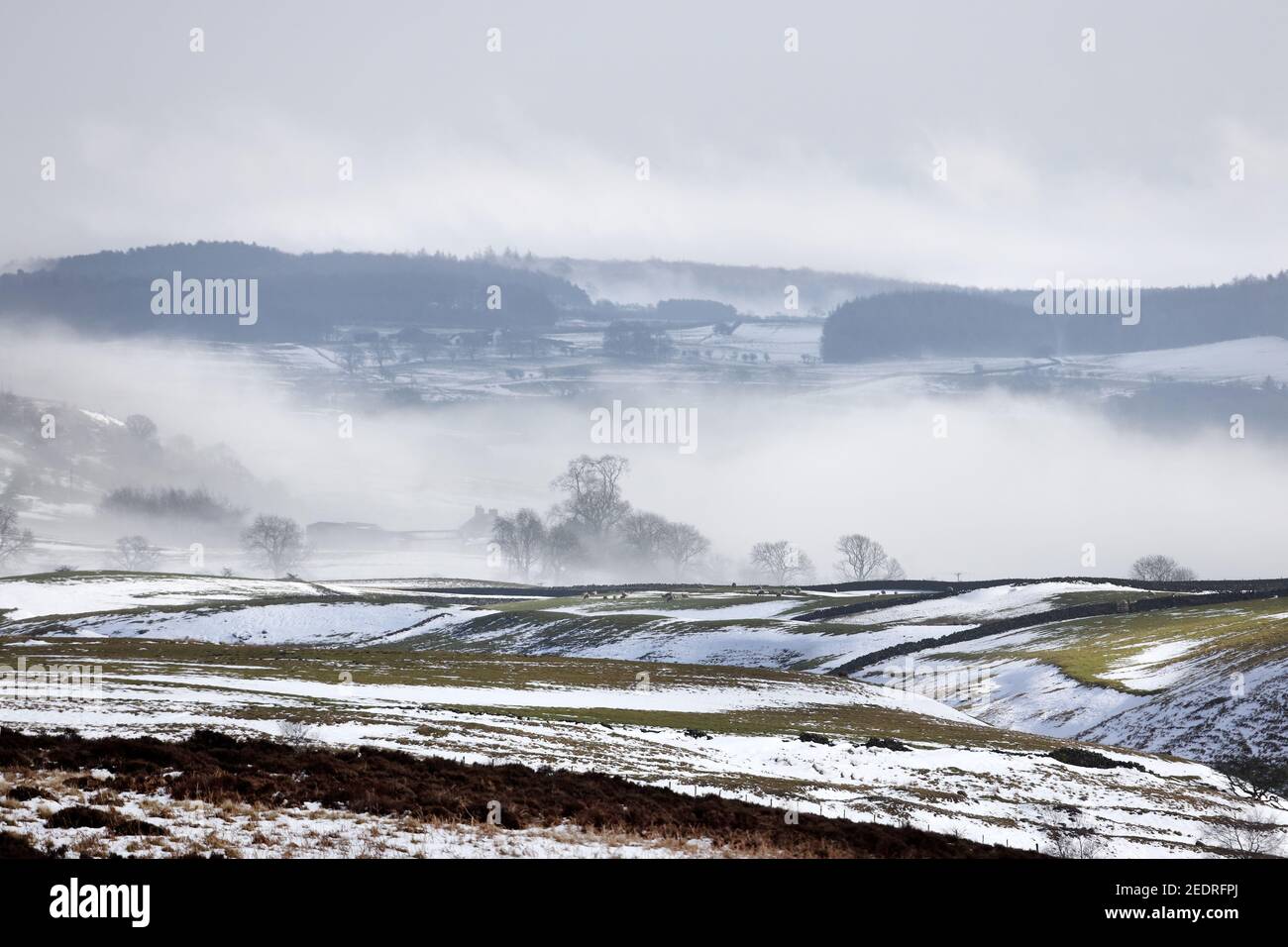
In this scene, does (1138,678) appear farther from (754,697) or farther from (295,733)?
(295,733)

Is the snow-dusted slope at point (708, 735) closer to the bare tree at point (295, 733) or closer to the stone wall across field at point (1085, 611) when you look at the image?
the bare tree at point (295, 733)

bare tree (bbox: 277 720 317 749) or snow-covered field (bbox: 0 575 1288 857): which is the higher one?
bare tree (bbox: 277 720 317 749)

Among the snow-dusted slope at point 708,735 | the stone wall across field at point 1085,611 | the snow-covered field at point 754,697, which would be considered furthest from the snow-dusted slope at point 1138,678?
the snow-dusted slope at point 708,735

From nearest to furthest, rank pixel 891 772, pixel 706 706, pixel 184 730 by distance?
pixel 184 730, pixel 891 772, pixel 706 706

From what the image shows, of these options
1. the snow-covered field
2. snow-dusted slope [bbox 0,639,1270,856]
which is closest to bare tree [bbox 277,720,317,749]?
snow-dusted slope [bbox 0,639,1270,856]

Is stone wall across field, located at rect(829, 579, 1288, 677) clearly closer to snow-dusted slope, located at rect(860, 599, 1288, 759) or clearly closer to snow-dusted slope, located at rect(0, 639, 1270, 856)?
snow-dusted slope, located at rect(860, 599, 1288, 759)

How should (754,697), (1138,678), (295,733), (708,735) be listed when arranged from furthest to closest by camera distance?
(1138,678)
(754,697)
(708,735)
(295,733)

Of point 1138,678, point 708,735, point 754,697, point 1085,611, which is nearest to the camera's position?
point 708,735

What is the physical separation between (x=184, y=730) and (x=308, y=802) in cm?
1191

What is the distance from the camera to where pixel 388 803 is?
28.2 m

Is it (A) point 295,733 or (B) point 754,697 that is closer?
(A) point 295,733

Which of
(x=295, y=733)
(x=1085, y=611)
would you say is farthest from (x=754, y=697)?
(x=1085, y=611)
